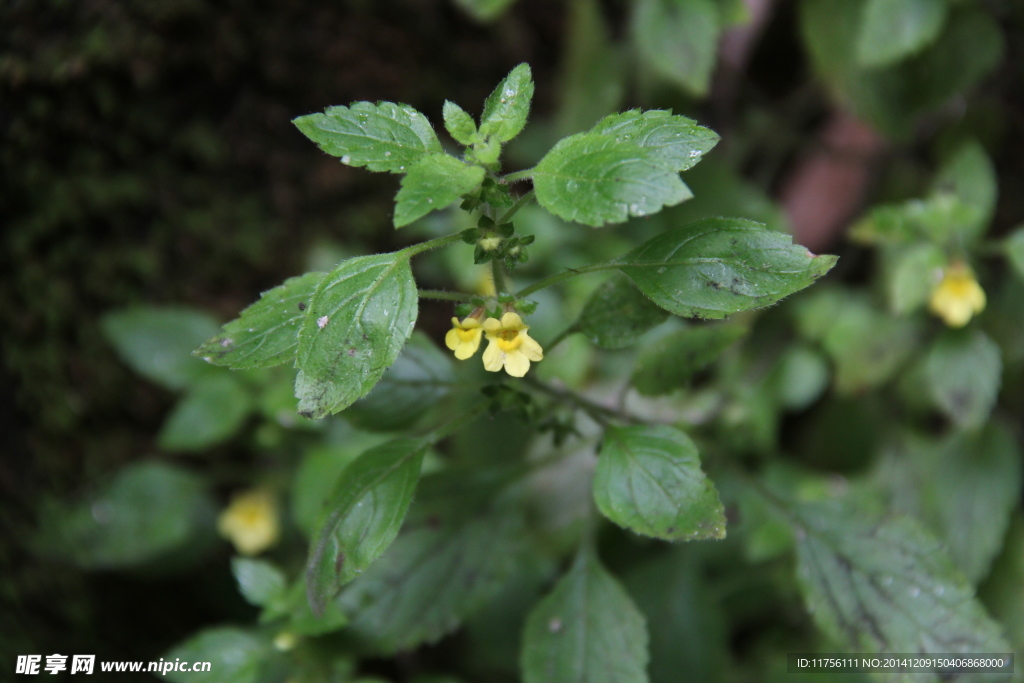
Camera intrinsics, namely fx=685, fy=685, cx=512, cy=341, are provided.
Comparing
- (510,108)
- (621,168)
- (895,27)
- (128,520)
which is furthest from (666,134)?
(128,520)

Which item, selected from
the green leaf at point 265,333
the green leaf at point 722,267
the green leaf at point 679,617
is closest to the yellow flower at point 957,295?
the green leaf at point 679,617

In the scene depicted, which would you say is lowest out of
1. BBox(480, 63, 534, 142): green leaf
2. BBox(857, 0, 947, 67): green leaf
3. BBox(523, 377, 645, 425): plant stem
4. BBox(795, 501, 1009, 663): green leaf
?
BBox(795, 501, 1009, 663): green leaf

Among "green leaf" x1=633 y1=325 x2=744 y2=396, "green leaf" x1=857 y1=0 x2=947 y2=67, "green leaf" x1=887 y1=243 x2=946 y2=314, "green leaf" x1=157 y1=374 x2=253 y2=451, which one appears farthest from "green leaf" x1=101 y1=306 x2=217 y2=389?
"green leaf" x1=857 y1=0 x2=947 y2=67

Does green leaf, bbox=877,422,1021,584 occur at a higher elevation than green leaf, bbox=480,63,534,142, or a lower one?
lower

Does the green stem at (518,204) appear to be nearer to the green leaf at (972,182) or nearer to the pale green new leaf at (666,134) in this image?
the pale green new leaf at (666,134)

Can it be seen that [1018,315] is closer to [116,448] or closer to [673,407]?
[673,407]

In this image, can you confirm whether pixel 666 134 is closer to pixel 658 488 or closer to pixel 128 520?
pixel 658 488

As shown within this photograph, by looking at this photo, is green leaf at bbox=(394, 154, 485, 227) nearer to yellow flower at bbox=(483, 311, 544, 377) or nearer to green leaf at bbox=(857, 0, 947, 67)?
yellow flower at bbox=(483, 311, 544, 377)
